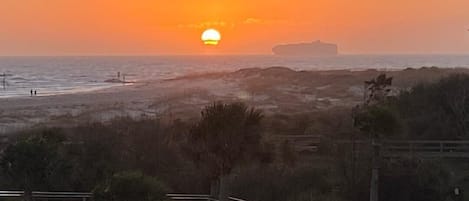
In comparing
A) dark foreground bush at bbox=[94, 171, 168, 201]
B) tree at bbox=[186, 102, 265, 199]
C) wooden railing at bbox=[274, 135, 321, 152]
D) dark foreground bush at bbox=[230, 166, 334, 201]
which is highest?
tree at bbox=[186, 102, 265, 199]

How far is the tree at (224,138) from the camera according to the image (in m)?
19.9

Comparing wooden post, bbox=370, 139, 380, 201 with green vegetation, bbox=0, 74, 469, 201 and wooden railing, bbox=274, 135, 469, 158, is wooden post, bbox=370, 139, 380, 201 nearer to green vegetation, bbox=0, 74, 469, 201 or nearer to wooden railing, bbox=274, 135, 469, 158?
green vegetation, bbox=0, 74, 469, 201

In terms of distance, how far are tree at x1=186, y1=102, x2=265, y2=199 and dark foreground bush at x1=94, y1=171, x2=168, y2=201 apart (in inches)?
178

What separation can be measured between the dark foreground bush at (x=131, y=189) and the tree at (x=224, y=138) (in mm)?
4523

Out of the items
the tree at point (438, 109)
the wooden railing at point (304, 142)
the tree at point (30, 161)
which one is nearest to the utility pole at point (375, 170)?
the wooden railing at point (304, 142)

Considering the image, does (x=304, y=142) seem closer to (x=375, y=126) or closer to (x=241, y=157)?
(x=375, y=126)

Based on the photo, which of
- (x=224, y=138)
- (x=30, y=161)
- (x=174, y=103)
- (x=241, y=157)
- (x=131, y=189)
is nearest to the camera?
(x=131, y=189)

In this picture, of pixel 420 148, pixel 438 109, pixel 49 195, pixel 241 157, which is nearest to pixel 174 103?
pixel 438 109

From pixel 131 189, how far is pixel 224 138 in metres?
5.18

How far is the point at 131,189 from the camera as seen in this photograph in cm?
1514

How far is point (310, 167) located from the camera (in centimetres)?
2609

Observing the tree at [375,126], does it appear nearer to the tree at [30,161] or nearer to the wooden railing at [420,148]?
the wooden railing at [420,148]

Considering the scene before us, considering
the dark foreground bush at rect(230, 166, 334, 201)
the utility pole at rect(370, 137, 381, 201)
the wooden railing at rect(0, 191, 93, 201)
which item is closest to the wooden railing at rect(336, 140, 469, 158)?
the utility pole at rect(370, 137, 381, 201)

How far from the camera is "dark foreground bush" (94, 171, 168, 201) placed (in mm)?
15141
